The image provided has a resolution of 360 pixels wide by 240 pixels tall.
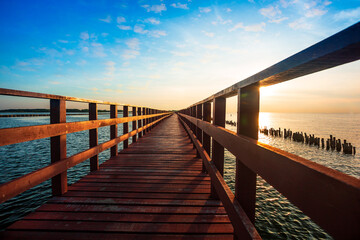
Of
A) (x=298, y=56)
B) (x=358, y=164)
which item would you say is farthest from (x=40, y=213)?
(x=358, y=164)

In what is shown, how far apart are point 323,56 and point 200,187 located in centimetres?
266

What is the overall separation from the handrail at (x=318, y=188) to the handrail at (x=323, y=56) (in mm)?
444

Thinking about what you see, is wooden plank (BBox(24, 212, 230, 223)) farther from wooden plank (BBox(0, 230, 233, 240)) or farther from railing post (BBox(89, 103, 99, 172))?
railing post (BBox(89, 103, 99, 172))

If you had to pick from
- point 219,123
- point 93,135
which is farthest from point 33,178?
point 219,123

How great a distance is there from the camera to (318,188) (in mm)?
677

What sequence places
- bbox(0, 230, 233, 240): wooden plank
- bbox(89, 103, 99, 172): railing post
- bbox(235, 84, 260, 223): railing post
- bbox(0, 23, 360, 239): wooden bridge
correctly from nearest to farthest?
bbox(0, 23, 360, 239): wooden bridge
bbox(235, 84, 260, 223): railing post
bbox(0, 230, 233, 240): wooden plank
bbox(89, 103, 99, 172): railing post

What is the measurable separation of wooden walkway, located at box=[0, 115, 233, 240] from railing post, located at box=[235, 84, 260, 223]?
2.14 ft

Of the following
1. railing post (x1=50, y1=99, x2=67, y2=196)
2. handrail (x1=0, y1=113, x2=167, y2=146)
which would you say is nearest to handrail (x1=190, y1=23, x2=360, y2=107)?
handrail (x1=0, y1=113, x2=167, y2=146)

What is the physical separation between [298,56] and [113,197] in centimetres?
276

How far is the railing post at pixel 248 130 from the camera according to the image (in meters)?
1.46

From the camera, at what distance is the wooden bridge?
0.67 meters

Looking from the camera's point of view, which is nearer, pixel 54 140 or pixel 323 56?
pixel 323 56

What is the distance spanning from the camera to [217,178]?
83.9 inches

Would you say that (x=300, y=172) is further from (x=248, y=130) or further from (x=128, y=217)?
(x=128, y=217)
